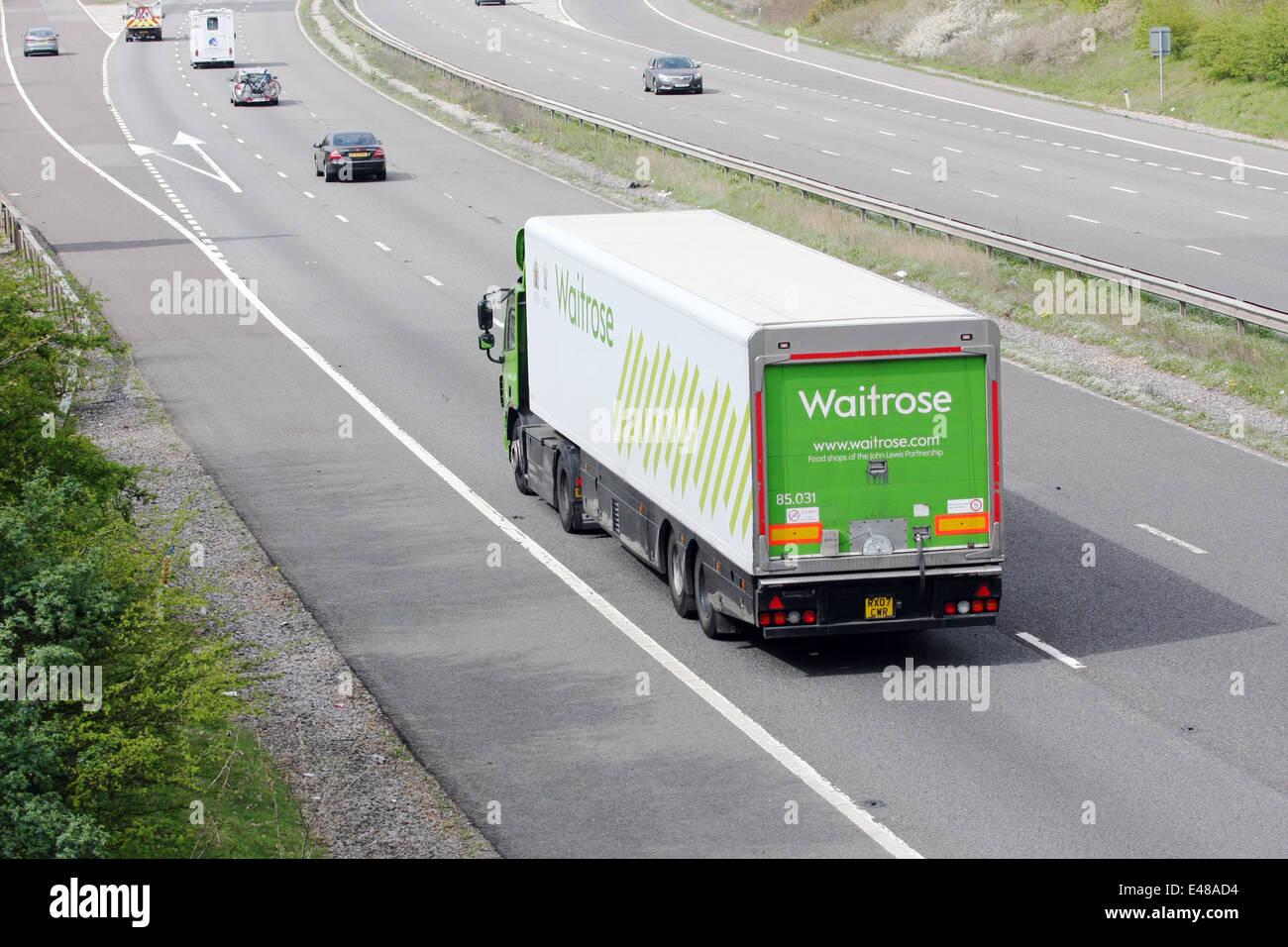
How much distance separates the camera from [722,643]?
612 inches

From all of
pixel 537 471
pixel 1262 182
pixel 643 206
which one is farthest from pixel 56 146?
pixel 537 471

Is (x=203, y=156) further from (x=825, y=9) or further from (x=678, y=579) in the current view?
(x=678, y=579)

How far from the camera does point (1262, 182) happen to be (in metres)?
42.0

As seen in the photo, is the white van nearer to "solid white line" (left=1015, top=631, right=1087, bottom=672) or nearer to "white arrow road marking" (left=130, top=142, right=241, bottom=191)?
"white arrow road marking" (left=130, top=142, right=241, bottom=191)

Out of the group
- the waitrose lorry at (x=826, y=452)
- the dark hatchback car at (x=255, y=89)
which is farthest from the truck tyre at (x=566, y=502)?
the dark hatchback car at (x=255, y=89)

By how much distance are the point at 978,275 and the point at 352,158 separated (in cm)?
2277

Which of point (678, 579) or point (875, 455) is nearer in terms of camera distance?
point (875, 455)

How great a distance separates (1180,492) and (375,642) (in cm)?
945

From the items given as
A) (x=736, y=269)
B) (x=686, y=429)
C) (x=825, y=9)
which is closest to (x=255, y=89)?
(x=825, y=9)

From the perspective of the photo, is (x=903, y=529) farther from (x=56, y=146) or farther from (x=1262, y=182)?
(x=56, y=146)

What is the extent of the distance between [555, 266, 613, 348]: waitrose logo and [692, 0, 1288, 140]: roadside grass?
36.9 meters

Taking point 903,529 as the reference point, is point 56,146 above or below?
below

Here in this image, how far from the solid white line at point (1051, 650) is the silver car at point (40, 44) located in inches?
3069

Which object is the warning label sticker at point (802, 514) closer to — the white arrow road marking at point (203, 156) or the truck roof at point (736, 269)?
the truck roof at point (736, 269)
